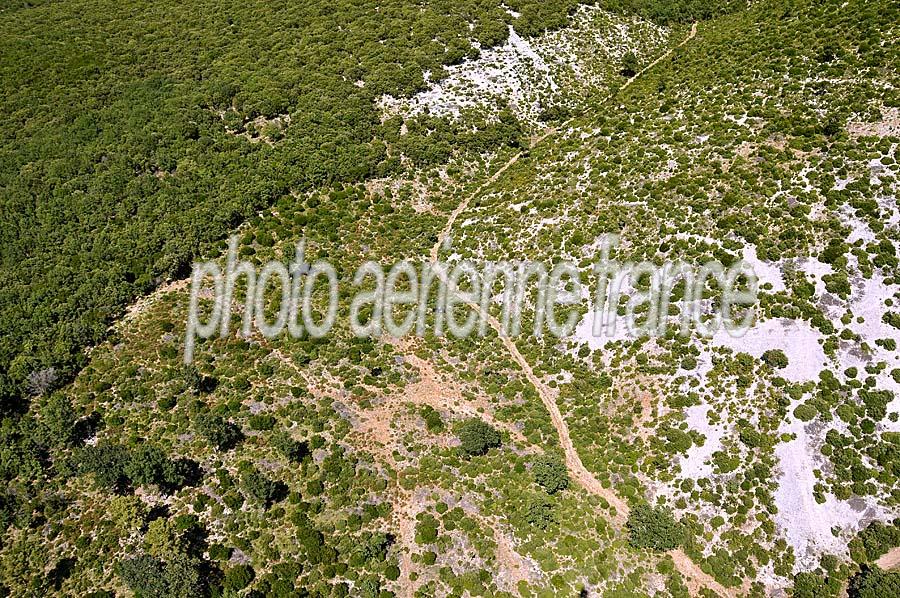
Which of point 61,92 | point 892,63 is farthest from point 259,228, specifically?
point 892,63

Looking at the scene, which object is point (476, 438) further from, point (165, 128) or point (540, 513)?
point (165, 128)

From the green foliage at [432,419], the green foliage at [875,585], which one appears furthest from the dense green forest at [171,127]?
the green foliage at [875,585]

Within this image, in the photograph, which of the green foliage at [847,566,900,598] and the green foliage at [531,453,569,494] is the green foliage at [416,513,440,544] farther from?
the green foliage at [847,566,900,598]

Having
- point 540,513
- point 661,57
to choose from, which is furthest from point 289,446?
point 661,57

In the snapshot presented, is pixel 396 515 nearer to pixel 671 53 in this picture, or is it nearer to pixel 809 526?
pixel 809 526

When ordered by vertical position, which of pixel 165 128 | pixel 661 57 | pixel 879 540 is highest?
pixel 661 57

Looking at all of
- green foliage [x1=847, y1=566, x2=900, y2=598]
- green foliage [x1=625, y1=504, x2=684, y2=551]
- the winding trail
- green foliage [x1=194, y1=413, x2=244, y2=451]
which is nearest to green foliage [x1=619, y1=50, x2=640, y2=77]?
the winding trail
